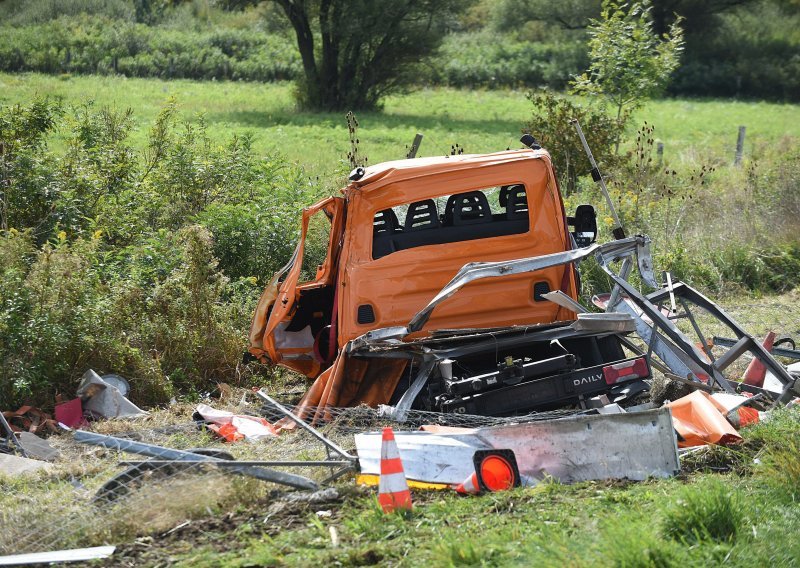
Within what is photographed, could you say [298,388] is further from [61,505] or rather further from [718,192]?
[718,192]

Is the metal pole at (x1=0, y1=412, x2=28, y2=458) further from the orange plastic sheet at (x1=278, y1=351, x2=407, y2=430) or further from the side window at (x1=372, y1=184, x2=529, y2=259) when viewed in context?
the side window at (x1=372, y1=184, x2=529, y2=259)

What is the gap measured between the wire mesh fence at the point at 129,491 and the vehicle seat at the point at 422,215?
1.91 metres

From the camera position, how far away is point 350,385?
8.42 m

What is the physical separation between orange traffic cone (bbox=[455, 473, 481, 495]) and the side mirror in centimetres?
358

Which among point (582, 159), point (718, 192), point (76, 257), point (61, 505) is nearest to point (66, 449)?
point (61, 505)

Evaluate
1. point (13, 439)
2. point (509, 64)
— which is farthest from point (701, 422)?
point (509, 64)

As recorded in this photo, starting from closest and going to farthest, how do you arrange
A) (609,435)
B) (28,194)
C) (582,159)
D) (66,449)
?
1. (609,435)
2. (66,449)
3. (28,194)
4. (582,159)

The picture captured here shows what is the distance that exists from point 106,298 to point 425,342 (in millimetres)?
3864

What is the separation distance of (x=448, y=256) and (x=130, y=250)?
4551 millimetres

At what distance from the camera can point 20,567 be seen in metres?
5.07

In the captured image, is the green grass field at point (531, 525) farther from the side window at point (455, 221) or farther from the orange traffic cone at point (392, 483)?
the side window at point (455, 221)

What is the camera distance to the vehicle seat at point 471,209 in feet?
28.3

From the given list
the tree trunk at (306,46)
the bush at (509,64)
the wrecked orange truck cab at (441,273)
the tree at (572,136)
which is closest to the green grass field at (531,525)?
the wrecked orange truck cab at (441,273)

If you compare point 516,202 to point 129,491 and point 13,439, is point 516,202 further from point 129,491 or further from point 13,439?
point 13,439
